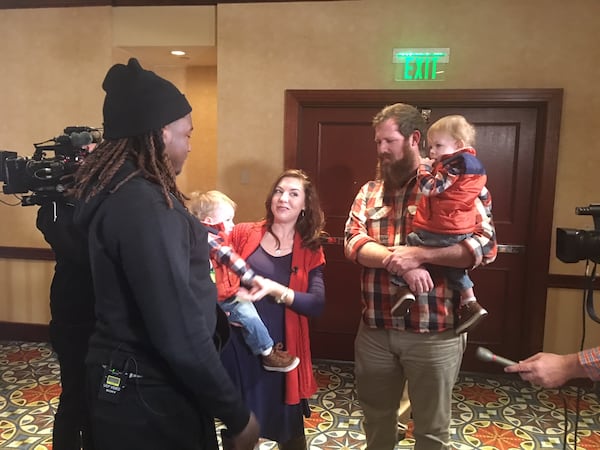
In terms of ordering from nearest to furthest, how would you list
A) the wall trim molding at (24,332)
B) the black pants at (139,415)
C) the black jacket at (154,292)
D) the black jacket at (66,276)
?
1. the black jacket at (154,292)
2. the black pants at (139,415)
3. the black jacket at (66,276)
4. the wall trim molding at (24,332)

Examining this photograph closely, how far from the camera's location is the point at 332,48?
3.21 meters

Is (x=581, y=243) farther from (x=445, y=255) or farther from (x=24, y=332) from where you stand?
(x=24, y=332)

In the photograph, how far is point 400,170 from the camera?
1766 millimetres

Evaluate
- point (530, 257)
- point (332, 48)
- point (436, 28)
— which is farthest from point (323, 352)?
point (436, 28)

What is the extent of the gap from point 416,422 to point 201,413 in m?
0.89

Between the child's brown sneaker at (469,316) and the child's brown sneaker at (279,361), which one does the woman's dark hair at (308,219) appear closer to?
the child's brown sneaker at (279,361)

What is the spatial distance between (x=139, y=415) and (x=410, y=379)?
0.99 meters

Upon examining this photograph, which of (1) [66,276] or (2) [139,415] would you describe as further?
(1) [66,276]

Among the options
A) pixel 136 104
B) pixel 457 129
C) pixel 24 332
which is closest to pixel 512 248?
pixel 457 129

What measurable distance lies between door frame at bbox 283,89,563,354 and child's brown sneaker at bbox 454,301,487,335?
1.77 metres

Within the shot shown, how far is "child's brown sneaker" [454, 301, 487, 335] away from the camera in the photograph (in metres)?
1.62

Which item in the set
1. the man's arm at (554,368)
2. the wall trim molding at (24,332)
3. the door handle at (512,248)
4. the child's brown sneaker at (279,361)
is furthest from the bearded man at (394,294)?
the wall trim molding at (24,332)

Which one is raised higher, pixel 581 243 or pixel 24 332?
pixel 581 243

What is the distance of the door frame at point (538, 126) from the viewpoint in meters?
3.05
